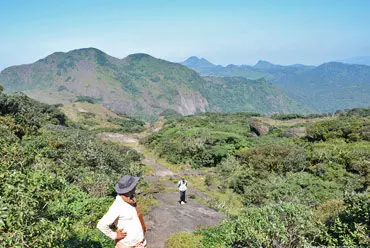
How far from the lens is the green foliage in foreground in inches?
186

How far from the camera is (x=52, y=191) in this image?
6348 mm

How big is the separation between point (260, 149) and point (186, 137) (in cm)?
1350

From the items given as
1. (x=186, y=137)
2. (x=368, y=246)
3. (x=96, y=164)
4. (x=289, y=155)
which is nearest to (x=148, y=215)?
(x=96, y=164)

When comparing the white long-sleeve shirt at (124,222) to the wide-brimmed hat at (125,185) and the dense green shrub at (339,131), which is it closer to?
the wide-brimmed hat at (125,185)

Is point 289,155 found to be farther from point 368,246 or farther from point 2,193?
point 2,193

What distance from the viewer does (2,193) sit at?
570cm

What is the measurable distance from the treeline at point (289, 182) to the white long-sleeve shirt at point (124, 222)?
4247mm

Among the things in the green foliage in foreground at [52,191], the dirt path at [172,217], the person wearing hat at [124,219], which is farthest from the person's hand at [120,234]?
the dirt path at [172,217]

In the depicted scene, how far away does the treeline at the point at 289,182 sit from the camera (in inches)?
340

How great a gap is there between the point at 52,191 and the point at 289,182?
18.6 meters

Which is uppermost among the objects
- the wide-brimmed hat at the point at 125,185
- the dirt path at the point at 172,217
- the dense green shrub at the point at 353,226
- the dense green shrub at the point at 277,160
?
the wide-brimmed hat at the point at 125,185

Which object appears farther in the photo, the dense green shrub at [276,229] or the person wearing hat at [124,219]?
the dense green shrub at [276,229]

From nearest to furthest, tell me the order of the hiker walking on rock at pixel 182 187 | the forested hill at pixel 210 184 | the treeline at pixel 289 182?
the forested hill at pixel 210 184, the treeline at pixel 289 182, the hiker walking on rock at pixel 182 187

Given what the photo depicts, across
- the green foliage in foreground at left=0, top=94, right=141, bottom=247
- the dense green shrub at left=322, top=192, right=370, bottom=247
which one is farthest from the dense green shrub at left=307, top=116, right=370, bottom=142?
the dense green shrub at left=322, top=192, right=370, bottom=247
